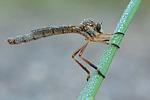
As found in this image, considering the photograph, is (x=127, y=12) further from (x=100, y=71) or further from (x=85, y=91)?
(x=85, y=91)

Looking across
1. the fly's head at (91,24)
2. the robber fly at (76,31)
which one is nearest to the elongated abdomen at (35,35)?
the robber fly at (76,31)

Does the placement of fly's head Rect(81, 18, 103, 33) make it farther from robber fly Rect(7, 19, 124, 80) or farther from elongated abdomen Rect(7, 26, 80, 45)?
elongated abdomen Rect(7, 26, 80, 45)

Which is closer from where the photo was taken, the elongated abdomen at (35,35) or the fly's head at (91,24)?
the elongated abdomen at (35,35)

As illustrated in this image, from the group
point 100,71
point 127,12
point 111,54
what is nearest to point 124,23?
point 127,12

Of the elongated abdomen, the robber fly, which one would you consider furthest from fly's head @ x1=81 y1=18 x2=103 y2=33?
the elongated abdomen

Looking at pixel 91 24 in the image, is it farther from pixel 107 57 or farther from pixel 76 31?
pixel 107 57

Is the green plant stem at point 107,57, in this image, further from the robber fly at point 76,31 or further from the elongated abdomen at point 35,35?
the elongated abdomen at point 35,35

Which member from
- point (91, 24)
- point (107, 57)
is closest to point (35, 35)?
point (91, 24)

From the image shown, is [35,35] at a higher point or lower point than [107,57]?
lower
